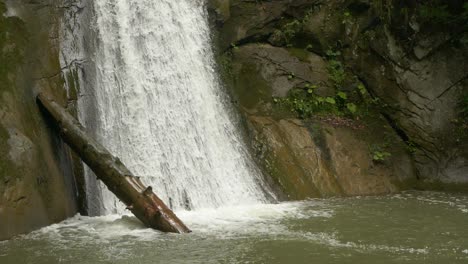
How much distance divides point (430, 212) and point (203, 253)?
14.5 feet

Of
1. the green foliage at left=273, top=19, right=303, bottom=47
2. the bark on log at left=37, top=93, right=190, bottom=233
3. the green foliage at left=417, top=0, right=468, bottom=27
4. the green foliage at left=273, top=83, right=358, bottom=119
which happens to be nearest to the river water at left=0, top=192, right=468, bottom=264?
the bark on log at left=37, top=93, right=190, bottom=233

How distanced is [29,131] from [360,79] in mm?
7584

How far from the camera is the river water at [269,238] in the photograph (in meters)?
6.29

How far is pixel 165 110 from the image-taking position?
1039cm

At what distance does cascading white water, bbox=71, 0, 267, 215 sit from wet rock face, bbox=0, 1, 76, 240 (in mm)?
694

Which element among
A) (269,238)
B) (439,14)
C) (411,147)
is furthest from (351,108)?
(269,238)

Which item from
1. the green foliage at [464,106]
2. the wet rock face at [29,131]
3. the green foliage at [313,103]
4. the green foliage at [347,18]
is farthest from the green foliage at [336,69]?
the wet rock face at [29,131]

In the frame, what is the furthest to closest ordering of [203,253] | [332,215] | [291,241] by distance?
[332,215]
[291,241]
[203,253]

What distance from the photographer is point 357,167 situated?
11.3 metres

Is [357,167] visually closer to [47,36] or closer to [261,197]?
[261,197]

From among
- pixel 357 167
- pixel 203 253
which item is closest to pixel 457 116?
pixel 357 167

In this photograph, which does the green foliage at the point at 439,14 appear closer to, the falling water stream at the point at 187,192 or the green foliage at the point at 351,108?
Answer: the green foliage at the point at 351,108

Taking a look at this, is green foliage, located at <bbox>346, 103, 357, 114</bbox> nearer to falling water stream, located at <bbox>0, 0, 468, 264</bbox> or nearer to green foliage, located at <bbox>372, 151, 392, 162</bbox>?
green foliage, located at <bbox>372, 151, 392, 162</bbox>

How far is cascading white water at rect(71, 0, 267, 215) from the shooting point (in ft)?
31.4
